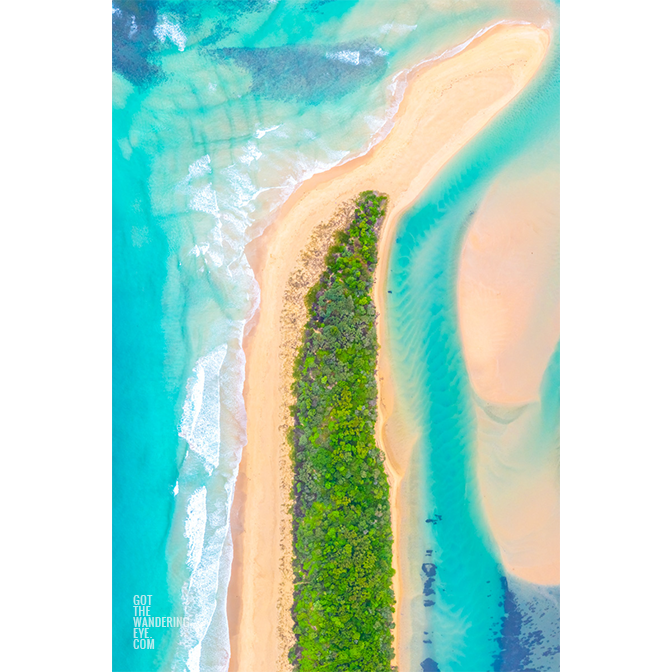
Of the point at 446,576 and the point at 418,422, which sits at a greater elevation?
the point at 418,422

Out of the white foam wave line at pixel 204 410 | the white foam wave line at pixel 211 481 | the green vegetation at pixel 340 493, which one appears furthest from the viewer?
the white foam wave line at pixel 204 410

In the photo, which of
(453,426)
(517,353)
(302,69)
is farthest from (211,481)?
(302,69)

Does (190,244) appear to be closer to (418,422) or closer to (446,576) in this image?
(418,422)

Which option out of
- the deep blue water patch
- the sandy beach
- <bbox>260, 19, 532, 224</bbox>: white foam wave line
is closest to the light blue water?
the sandy beach

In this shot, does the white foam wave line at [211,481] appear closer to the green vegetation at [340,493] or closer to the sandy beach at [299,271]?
the sandy beach at [299,271]

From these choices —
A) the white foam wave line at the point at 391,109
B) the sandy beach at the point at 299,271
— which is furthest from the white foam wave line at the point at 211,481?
the white foam wave line at the point at 391,109

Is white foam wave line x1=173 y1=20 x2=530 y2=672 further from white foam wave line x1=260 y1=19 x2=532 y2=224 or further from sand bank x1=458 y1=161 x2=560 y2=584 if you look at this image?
sand bank x1=458 y1=161 x2=560 y2=584
